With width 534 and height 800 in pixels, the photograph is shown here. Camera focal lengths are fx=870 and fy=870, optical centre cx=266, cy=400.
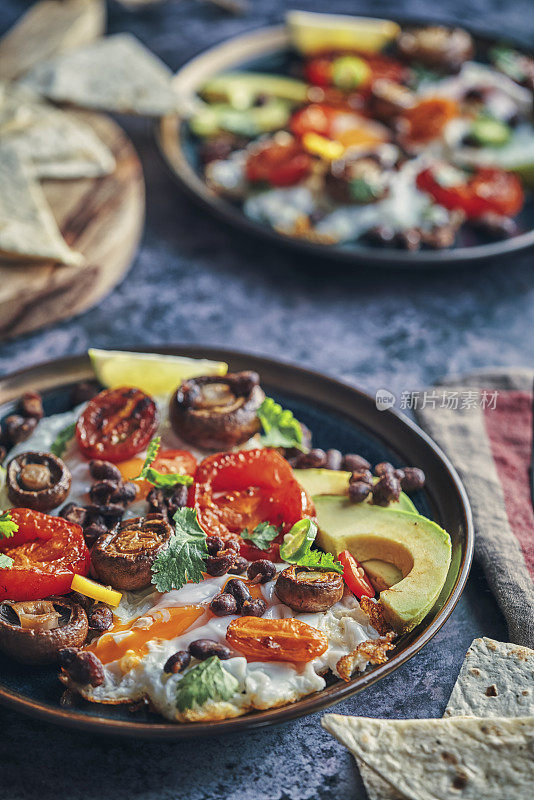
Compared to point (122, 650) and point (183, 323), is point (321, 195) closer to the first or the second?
point (183, 323)

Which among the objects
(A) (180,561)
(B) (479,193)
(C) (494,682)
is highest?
(B) (479,193)

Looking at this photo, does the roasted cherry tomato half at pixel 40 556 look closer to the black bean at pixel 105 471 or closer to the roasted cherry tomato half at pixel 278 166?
the black bean at pixel 105 471

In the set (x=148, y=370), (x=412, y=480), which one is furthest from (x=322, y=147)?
(x=412, y=480)

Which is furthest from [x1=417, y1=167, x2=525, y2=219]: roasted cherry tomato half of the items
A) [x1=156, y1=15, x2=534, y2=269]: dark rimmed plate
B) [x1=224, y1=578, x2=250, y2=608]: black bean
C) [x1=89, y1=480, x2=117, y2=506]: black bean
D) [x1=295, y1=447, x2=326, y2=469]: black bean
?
[x1=224, y1=578, x2=250, y2=608]: black bean

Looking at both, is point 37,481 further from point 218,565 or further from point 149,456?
point 218,565

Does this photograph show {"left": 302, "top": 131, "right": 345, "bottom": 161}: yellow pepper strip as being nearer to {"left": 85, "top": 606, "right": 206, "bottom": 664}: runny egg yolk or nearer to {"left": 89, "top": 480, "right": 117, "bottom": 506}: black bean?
{"left": 89, "top": 480, "right": 117, "bottom": 506}: black bean

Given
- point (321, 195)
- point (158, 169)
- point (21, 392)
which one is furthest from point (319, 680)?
point (158, 169)
